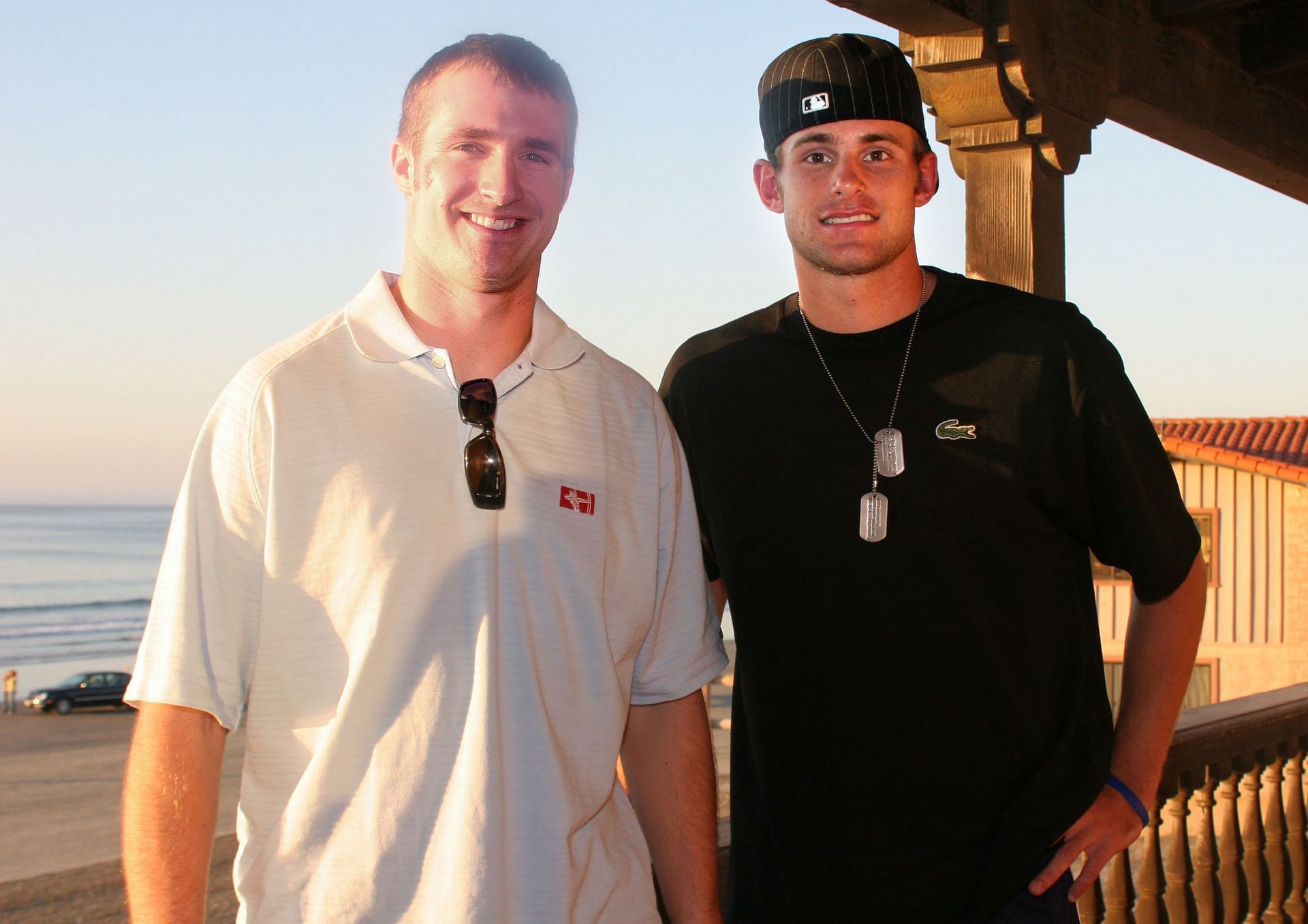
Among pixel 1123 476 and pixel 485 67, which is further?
pixel 1123 476

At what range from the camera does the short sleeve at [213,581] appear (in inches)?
53.4

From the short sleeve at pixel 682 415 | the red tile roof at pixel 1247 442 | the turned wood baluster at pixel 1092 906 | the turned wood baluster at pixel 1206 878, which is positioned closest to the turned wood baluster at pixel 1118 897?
the turned wood baluster at pixel 1092 906

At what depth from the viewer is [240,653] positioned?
4.60ft

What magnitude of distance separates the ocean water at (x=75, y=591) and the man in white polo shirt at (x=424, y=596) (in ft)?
117

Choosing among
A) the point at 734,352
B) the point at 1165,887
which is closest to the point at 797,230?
the point at 734,352

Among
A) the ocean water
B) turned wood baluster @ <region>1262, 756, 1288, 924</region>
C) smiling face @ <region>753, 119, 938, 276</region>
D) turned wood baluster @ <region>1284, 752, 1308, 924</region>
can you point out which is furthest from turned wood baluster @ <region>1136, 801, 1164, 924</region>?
the ocean water

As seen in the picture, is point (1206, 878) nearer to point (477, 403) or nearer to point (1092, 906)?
point (1092, 906)

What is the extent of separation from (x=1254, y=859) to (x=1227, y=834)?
0.24 metres

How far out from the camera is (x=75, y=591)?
49.6 m

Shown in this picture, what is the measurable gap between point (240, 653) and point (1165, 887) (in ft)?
9.26

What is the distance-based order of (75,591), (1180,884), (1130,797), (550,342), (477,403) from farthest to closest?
(75,591) → (1180,884) → (1130,797) → (550,342) → (477,403)

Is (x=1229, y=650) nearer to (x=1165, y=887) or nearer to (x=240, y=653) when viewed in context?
(x=1165, y=887)

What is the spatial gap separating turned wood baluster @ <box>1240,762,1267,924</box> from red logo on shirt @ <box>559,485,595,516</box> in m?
2.83

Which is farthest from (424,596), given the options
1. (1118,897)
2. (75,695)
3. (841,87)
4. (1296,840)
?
(75,695)
